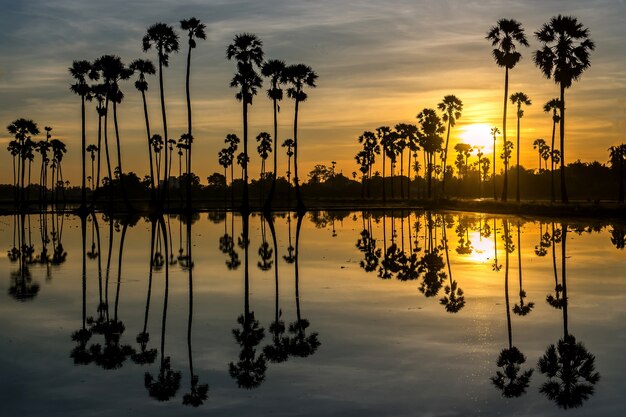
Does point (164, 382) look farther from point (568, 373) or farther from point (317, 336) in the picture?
point (568, 373)

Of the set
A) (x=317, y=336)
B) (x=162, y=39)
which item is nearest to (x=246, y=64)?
(x=162, y=39)

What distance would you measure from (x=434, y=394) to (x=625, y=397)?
2.37m

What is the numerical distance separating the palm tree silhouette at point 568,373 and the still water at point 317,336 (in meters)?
0.03

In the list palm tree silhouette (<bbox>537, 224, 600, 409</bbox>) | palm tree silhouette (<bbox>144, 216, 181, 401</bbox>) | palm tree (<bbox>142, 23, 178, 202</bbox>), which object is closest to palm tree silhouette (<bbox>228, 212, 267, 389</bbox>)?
palm tree silhouette (<bbox>144, 216, 181, 401</bbox>)

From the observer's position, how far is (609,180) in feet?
611

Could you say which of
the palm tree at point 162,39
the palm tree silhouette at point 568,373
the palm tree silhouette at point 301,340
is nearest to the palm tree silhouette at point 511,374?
the palm tree silhouette at point 568,373

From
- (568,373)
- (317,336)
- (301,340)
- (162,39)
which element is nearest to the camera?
(568,373)

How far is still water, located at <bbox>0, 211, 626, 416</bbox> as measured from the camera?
976 centimetres

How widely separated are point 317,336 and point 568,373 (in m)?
4.59

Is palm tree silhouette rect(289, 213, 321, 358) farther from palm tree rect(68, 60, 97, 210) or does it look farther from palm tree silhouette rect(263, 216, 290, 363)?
palm tree rect(68, 60, 97, 210)

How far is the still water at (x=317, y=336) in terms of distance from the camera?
9758 mm

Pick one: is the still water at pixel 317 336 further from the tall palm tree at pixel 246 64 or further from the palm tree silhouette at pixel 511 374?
the tall palm tree at pixel 246 64

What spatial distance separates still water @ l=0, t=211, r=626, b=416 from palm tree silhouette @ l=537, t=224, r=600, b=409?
3 centimetres

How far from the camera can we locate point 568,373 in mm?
10781
